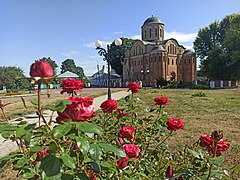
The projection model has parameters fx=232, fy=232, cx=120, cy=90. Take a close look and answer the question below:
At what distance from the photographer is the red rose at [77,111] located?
35.7 inches

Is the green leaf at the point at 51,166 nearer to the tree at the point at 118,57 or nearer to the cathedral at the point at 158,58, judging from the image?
the cathedral at the point at 158,58

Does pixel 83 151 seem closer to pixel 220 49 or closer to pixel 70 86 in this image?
pixel 70 86

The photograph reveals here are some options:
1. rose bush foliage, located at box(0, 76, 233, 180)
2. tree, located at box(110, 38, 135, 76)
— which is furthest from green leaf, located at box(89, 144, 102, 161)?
tree, located at box(110, 38, 135, 76)

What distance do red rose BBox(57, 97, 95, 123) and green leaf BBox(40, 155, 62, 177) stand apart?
188 mm

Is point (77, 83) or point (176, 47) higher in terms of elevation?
point (176, 47)

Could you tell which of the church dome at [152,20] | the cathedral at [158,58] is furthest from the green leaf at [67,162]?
the church dome at [152,20]

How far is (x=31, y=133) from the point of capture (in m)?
0.83

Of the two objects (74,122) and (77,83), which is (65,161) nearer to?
(74,122)

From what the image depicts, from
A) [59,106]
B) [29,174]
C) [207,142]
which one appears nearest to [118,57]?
[207,142]

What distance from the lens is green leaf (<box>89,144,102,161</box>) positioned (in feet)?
2.65

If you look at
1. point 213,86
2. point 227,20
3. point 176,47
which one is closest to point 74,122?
point 213,86

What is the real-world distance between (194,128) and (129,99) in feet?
14.1

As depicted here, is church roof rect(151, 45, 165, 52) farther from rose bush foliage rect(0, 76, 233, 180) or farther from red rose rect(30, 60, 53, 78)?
red rose rect(30, 60, 53, 78)

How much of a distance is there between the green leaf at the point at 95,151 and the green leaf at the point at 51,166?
0.37ft
